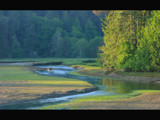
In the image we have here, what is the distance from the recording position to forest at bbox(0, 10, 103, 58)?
357 feet

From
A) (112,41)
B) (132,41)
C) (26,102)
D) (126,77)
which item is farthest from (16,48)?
(26,102)

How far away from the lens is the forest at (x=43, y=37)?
10869 cm

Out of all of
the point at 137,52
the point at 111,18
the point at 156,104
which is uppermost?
the point at 111,18

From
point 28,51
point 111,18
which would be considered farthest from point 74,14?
point 111,18

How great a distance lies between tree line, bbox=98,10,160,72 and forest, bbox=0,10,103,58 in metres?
60.1

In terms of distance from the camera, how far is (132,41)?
46688mm

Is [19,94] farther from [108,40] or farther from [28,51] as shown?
[28,51]

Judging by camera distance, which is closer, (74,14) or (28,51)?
(28,51)

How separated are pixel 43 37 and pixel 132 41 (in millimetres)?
77352

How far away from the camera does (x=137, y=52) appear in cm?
4406

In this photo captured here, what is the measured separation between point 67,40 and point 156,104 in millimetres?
97674

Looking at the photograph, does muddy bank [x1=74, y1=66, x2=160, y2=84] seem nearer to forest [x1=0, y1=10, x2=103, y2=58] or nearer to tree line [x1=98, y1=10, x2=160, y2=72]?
tree line [x1=98, y1=10, x2=160, y2=72]

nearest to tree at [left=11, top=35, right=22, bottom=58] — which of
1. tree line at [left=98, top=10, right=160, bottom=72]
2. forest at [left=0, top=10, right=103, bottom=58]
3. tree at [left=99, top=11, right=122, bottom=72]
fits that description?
forest at [left=0, top=10, right=103, bottom=58]

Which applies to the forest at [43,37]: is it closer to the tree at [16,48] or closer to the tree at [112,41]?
the tree at [16,48]
